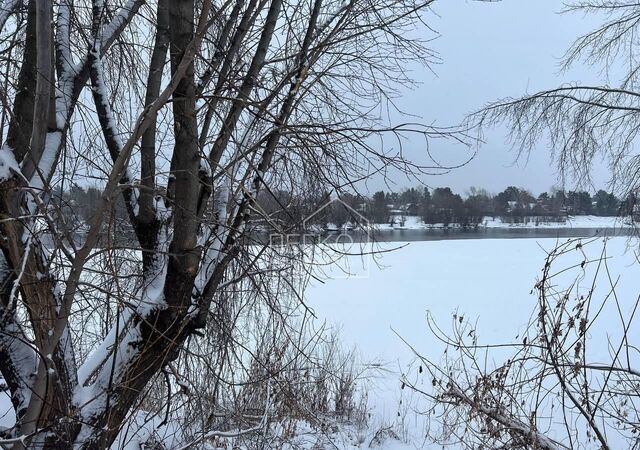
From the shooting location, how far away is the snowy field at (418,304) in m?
8.45

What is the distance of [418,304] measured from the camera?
1616 centimetres

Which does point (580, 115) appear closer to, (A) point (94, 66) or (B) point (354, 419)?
(B) point (354, 419)

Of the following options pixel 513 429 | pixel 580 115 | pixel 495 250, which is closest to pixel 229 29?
pixel 513 429

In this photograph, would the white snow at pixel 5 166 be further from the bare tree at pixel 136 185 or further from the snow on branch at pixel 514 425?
the snow on branch at pixel 514 425

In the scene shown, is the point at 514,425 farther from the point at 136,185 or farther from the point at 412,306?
the point at 412,306

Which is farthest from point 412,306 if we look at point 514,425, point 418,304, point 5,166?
point 5,166

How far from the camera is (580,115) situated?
7.41m

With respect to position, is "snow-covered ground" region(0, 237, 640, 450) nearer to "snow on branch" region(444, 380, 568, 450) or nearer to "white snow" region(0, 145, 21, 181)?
"snow on branch" region(444, 380, 568, 450)

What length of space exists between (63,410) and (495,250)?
32.6 metres

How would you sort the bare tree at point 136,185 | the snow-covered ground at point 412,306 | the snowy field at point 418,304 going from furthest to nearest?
the snowy field at point 418,304 → the snow-covered ground at point 412,306 → the bare tree at point 136,185

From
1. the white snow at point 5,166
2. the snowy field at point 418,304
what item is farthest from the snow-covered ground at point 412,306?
the white snow at point 5,166

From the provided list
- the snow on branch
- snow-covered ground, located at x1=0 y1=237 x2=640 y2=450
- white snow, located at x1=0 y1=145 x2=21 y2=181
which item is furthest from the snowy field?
white snow, located at x1=0 y1=145 x2=21 y2=181

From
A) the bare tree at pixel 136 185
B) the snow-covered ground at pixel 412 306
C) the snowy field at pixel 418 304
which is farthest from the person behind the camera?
→ the snowy field at pixel 418 304

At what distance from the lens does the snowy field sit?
8453 mm
